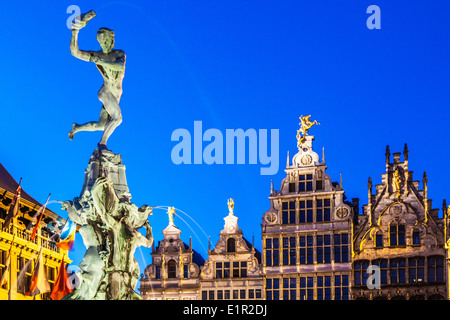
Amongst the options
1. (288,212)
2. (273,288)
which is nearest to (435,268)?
(288,212)

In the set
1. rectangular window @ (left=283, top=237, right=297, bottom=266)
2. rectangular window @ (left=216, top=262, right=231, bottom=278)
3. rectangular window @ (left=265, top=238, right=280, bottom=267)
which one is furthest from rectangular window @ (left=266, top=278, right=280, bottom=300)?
rectangular window @ (left=216, top=262, right=231, bottom=278)

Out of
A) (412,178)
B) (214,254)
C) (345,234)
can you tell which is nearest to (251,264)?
(214,254)

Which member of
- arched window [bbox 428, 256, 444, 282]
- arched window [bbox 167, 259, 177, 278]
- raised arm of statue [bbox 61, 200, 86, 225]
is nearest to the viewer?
raised arm of statue [bbox 61, 200, 86, 225]

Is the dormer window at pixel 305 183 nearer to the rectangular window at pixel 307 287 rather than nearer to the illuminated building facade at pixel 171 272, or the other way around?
the rectangular window at pixel 307 287

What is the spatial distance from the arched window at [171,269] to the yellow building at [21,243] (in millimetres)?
7100

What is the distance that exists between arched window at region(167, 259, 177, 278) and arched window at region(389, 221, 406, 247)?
13473mm

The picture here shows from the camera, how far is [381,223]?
184ft

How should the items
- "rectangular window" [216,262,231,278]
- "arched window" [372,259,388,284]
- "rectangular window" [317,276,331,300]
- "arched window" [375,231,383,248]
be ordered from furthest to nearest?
1. "rectangular window" [216,262,231,278]
2. "rectangular window" [317,276,331,300]
3. "arched window" [375,231,383,248]
4. "arched window" [372,259,388,284]

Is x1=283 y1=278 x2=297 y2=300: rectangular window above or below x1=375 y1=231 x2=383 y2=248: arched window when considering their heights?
below

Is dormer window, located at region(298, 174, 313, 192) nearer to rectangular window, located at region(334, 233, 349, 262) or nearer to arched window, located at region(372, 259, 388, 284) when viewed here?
rectangular window, located at region(334, 233, 349, 262)

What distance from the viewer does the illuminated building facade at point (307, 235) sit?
56.4m

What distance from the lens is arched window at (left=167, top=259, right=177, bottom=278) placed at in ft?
196

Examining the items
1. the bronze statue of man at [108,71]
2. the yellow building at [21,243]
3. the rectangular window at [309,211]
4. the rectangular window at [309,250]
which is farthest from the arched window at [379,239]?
the bronze statue of man at [108,71]

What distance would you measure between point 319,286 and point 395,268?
4585 mm
